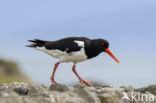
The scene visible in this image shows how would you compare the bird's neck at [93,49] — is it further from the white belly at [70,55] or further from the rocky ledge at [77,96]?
the rocky ledge at [77,96]

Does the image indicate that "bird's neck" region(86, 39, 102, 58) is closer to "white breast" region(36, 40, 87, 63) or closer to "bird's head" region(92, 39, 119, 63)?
"bird's head" region(92, 39, 119, 63)

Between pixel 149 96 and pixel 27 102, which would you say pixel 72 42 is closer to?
pixel 149 96

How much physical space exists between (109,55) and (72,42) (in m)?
1.59

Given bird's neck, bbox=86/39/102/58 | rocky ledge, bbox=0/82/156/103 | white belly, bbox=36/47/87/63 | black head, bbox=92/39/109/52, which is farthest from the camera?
black head, bbox=92/39/109/52

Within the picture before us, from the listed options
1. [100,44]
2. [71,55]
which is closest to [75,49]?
[71,55]

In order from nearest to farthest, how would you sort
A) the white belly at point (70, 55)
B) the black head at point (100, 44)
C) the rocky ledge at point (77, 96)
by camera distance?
1. the rocky ledge at point (77, 96)
2. the white belly at point (70, 55)
3. the black head at point (100, 44)

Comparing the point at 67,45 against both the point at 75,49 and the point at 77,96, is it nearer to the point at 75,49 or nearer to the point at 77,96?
the point at 75,49

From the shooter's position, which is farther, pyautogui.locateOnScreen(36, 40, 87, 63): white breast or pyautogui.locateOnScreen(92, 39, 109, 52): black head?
pyautogui.locateOnScreen(92, 39, 109, 52): black head

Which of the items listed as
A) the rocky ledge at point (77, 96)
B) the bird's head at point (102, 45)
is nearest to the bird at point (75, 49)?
the bird's head at point (102, 45)

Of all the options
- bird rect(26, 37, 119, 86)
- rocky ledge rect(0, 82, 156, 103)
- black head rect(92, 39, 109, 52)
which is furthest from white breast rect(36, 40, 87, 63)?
rocky ledge rect(0, 82, 156, 103)

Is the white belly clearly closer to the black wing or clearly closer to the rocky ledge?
the black wing

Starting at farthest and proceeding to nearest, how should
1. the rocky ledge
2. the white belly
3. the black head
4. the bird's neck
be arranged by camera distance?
the black head < the bird's neck < the white belly < the rocky ledge

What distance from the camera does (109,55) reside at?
12.2 m

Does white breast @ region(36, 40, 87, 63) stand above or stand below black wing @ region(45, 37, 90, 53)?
below
